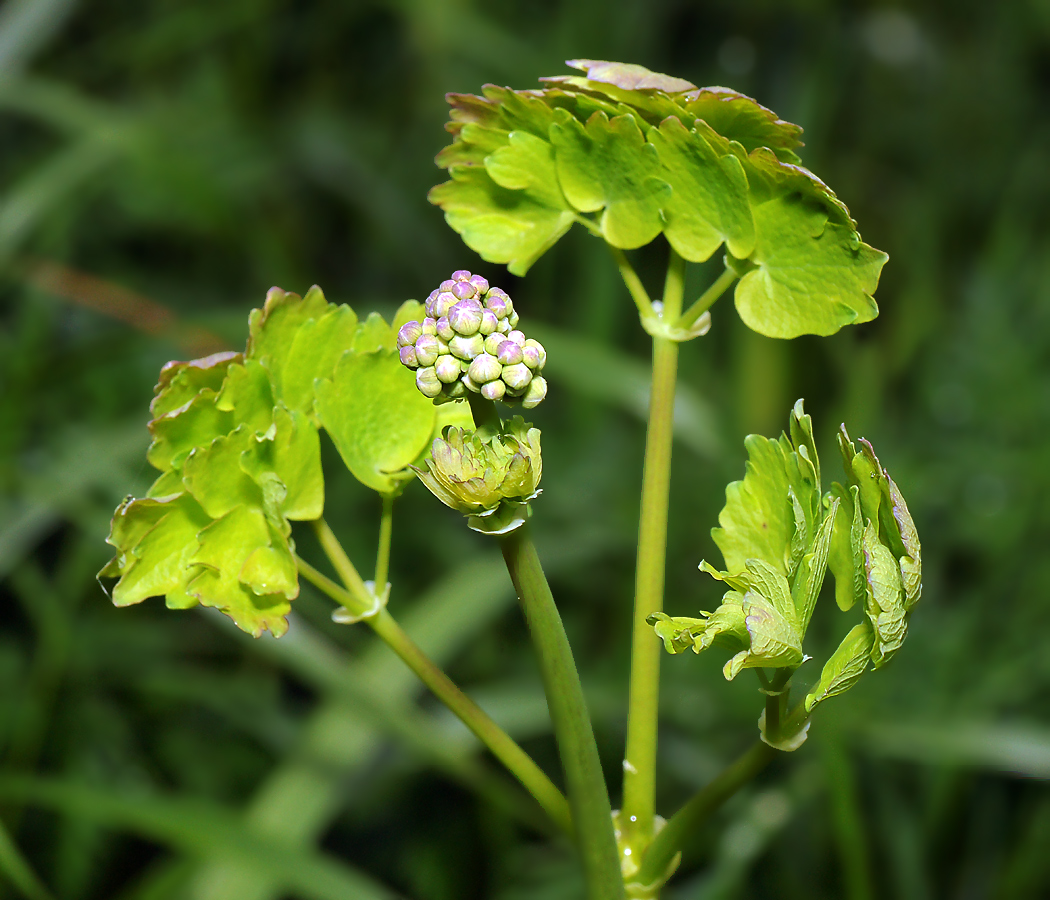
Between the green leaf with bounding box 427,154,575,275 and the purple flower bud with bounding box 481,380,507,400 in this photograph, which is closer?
the purple flower bud with bounding box 481,380,507,400

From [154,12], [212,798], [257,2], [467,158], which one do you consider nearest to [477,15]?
[257,2]

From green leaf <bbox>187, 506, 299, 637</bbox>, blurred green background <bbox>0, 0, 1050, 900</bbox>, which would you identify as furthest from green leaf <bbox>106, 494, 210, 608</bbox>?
blurred green background <bbox>0, 0, 1050, 900</bbox>

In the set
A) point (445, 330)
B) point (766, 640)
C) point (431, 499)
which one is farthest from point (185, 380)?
point (431, 499)

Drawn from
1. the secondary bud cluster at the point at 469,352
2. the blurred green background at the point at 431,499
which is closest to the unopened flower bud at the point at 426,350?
the secondary bud cluster at the point at 469,352

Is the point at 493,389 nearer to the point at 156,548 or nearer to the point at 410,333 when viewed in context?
the point at 410,333

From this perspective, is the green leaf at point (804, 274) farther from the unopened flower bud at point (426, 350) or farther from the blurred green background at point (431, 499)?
the blurred green background at point (431, 499)

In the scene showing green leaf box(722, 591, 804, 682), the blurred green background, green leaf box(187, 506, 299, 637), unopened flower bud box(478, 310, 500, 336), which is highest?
unopened flower bud box(478, 310, 500, 336)

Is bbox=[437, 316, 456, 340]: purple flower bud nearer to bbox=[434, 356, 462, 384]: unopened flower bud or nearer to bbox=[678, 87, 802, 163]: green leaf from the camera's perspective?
bbox=[434, 356, 462, 384]: unopened flower bud
